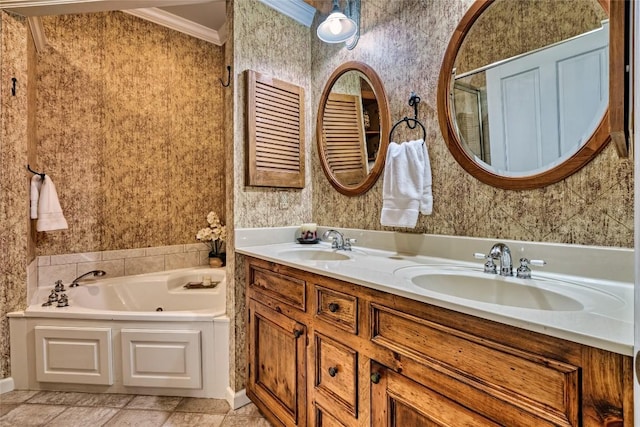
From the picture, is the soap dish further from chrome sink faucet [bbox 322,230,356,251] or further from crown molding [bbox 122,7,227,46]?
crown molding [bbox 122,7,227,46]

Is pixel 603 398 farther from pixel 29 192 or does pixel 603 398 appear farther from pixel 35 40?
pixel 35 40

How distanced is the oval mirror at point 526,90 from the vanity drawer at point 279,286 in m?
0.91

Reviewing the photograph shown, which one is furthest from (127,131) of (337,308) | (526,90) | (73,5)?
(526,90)

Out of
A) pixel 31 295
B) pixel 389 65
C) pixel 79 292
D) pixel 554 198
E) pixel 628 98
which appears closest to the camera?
pixel 628 98

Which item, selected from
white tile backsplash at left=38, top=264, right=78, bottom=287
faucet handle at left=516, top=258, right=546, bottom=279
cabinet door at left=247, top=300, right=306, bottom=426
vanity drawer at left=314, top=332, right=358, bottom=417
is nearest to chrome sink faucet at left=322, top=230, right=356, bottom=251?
cabinet door at left=247, top=300, right=306, bottom=426

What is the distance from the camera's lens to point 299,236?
2100 mm

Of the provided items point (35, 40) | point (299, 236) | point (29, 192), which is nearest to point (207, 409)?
point (299, 236)

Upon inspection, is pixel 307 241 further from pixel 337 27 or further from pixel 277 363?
pixel 337 27

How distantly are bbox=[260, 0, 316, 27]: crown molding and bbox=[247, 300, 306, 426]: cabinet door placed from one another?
1.87m

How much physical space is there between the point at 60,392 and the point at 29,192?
1288 millimetres

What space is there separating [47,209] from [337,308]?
7.01ft

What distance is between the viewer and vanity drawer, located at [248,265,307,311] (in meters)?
1.37

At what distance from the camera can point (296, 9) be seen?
2135 mm

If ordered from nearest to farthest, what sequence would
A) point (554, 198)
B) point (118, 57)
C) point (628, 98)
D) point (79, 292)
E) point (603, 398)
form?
point (628, 98), point (603, 398), point (554, 198), point (79, 292), point (118, 57)
